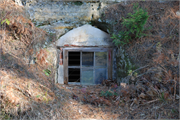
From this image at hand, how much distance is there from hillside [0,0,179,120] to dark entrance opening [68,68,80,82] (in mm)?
753

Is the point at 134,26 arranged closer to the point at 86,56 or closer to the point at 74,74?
the point at 86,56

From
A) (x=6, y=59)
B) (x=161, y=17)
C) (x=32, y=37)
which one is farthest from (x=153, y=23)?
(x=6, y=59)

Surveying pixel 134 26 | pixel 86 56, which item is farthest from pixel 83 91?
pixel 134 26

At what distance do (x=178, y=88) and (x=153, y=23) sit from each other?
2.05m

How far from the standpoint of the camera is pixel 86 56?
5211 millimetres

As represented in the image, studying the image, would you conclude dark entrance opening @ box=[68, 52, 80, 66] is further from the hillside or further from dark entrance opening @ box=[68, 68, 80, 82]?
the hillside

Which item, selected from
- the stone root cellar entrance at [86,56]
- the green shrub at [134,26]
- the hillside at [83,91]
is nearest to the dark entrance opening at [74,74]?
the stone root cellar entrance at [86,56]

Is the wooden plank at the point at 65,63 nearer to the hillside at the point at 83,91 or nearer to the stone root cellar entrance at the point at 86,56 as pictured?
the stone root cellar entrance at the point at 86,56

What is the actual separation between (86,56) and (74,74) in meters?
0.72

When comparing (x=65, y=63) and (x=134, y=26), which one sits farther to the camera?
(x=65, y=63)

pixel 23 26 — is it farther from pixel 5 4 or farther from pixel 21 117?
pixel 21 117

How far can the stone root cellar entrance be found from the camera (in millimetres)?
4961

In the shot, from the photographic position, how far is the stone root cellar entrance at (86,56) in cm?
496

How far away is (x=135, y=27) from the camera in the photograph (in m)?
3.88
